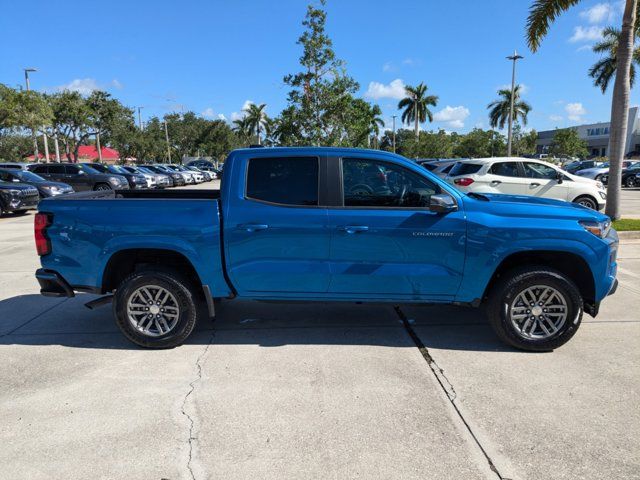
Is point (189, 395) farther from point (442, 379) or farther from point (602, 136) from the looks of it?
point (602, 136)

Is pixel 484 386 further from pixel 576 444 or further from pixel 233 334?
pixel 233 334

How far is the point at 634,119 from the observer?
6325cm

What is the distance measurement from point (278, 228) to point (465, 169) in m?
9.60

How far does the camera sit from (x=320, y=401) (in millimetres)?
3467

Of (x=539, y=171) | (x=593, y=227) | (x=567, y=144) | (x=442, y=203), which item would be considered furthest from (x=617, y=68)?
(x=567, y=144)

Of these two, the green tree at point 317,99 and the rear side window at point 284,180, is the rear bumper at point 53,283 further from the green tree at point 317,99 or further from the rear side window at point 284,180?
the green tree at point 317,99

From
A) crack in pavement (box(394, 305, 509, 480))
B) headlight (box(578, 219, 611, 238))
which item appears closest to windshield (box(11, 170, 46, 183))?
crack in pavement (box(394, 305, 509, 480))

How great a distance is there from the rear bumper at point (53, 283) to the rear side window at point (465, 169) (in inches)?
405

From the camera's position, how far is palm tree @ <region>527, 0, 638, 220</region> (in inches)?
405

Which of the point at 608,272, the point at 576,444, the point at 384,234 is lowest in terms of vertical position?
the point at 576,444

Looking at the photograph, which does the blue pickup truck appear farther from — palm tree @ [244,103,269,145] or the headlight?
palm tree @ [244,103,269,145]

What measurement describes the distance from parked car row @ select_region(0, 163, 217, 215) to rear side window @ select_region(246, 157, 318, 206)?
10.2 meters

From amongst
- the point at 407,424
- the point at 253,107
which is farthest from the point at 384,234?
the point at 253,107

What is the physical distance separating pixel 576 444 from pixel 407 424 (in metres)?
1.04
